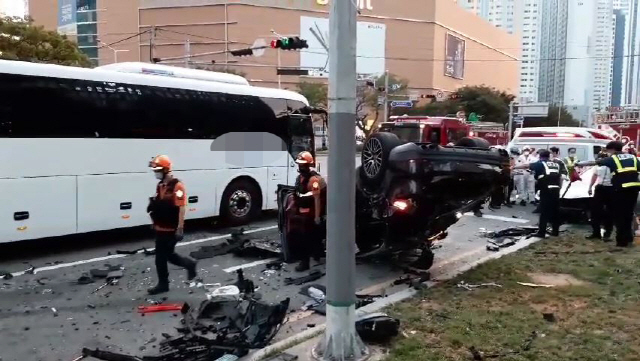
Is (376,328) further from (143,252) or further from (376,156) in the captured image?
(143,252)

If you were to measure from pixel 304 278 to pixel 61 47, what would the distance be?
1126 inches

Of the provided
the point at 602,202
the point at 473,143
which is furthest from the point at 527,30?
the point at 473,143

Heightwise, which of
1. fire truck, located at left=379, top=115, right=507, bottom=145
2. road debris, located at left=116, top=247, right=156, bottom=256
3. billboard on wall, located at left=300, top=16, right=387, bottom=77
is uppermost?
billboard on wall, located at left=300, top=16, right=387, bottom=77

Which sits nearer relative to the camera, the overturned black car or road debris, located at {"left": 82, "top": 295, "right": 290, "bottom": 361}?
road debris, located at {"left": 82, "top": 295, "right": 290, "bottom": 361}

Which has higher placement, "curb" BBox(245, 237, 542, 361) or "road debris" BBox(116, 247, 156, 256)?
"curb" BBox(245, 237, 542, 361)

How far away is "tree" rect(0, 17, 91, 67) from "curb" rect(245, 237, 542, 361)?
26.0 m

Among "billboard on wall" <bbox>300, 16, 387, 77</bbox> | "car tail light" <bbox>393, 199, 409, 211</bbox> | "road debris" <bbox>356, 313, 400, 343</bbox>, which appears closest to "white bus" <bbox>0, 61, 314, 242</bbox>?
"car tail light" <bbox>393, 199, 409, 211</bbox>

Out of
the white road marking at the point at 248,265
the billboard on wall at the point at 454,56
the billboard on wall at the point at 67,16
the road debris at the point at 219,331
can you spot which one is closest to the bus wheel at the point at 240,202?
the white road marking at the point at 248,265

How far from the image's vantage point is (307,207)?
8289mm

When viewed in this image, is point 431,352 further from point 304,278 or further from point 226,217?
point 226,217

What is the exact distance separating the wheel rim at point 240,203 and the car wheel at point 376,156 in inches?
168

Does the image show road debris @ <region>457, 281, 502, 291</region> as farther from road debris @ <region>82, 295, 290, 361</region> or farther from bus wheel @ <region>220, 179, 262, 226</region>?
bus wheel @ <region>220, 179, 262, 226</region>

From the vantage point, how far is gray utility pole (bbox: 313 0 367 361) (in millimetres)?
4715

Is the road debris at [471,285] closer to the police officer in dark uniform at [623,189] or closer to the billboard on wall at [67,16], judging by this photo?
the police officer in dark uniform at [623,189]
